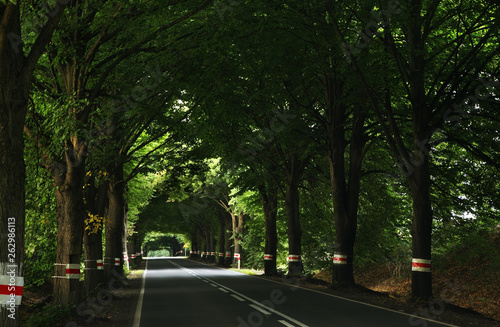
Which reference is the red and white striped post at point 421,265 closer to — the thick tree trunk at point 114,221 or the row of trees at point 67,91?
the row of trees at point 67,91

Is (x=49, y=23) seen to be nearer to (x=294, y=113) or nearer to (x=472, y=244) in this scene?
(x=294, y=113)

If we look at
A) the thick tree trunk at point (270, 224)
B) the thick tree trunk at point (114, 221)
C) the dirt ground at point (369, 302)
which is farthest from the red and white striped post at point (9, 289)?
the thick tree trunk at point (270, 224)

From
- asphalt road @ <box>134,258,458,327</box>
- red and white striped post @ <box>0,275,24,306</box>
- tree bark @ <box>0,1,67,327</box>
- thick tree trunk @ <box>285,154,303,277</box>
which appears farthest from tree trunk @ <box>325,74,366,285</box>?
red and white striped post @ <box>0,275,24,306</box>

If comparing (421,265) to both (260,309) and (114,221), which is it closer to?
(260,309)

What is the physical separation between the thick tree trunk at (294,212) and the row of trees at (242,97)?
141mm

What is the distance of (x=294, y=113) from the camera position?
71.7ft

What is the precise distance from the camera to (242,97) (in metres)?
24.2

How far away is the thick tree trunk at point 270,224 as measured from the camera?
3306cm

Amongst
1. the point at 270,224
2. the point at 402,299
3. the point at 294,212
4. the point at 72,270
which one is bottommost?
the point at 402,299

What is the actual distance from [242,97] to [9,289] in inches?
680

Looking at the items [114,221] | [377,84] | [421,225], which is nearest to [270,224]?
[114,221]

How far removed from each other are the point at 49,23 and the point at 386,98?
40.3ft

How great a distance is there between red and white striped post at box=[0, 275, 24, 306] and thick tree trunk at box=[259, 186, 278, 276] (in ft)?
81.8

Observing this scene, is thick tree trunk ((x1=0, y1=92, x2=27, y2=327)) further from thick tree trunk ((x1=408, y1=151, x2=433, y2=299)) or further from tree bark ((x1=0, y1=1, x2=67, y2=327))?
thick tree trunk ((x1=408, y1=151, x2=433, y2=299))
